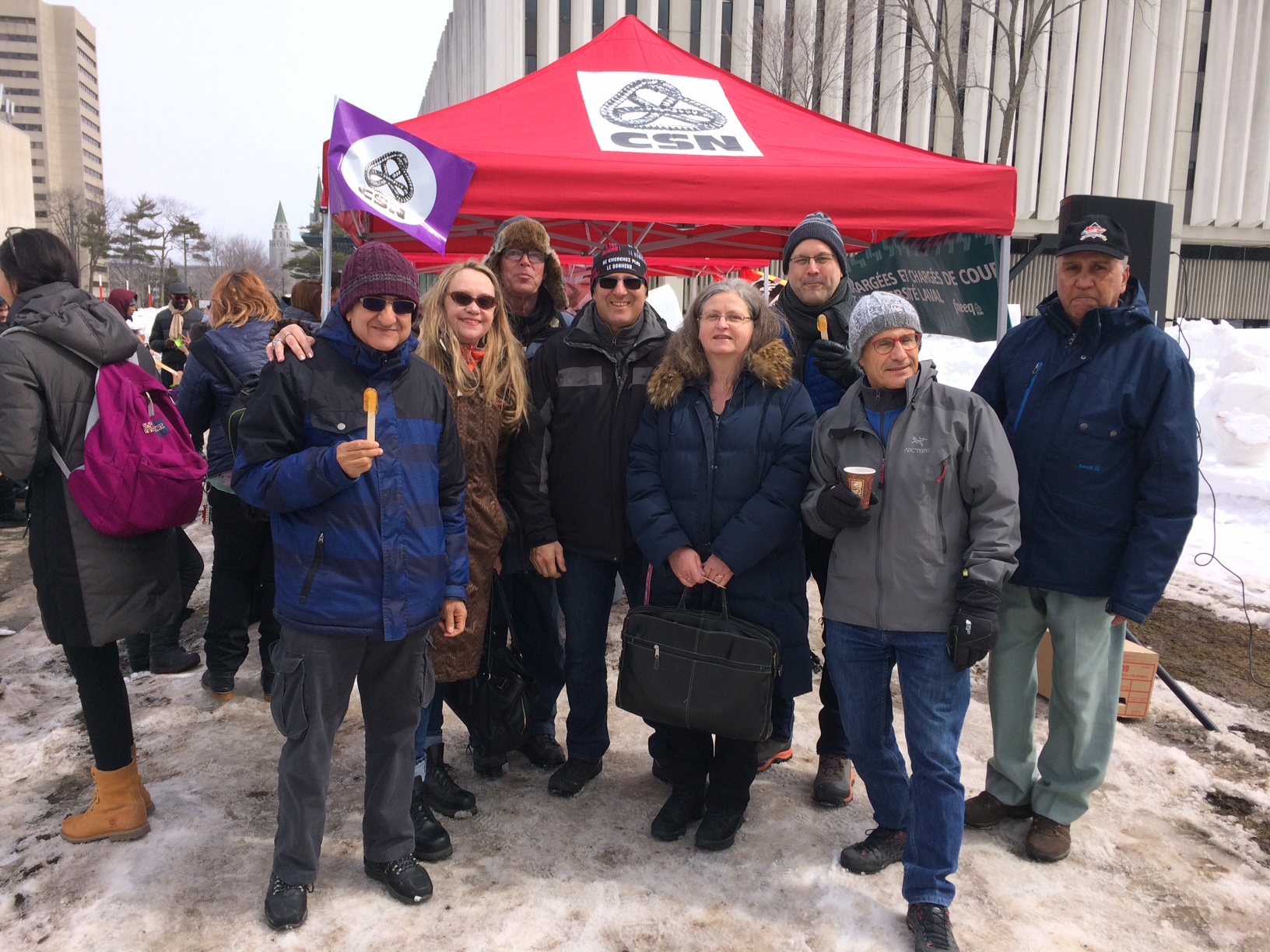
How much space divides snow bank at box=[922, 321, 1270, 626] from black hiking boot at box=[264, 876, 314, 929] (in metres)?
4.48

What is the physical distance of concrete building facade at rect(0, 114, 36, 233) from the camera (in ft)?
191

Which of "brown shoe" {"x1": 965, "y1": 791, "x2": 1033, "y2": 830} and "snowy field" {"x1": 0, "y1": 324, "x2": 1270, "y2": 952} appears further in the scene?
"brown shoe" {"x1": 965, "y1": 791, "x2": 1033, "y2": 830}

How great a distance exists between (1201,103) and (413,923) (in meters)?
Answer: 35.9

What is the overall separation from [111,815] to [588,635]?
1680 mm

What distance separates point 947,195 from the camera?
443 centimetres

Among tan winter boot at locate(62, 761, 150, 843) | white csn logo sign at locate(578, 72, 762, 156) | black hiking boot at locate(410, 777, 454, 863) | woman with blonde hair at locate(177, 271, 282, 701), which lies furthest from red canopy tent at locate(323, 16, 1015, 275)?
tan winter boot at locate(62, 761, 150, 843)

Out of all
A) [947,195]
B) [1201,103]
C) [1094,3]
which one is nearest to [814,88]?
[1094,3]

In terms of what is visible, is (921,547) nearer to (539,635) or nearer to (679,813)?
(679,813)

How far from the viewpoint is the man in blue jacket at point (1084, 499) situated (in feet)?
8.32

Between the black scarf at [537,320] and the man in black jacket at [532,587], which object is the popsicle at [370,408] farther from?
the black scarf at [537,320]

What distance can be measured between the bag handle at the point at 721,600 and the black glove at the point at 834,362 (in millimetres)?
852

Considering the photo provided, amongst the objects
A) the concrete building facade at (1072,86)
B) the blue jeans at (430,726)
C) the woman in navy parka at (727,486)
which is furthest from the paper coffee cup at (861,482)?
the concrete building facade at (1072,86)

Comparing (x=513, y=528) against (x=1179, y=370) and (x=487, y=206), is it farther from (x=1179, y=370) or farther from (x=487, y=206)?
(x=1179, y=370)

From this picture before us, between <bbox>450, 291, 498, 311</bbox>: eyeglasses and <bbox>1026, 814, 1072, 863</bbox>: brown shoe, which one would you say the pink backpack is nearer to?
<bbox>450, 291, 498, 311</bbox>: eyeglasses
